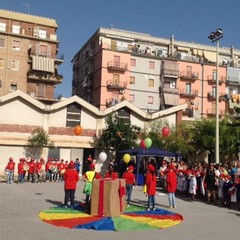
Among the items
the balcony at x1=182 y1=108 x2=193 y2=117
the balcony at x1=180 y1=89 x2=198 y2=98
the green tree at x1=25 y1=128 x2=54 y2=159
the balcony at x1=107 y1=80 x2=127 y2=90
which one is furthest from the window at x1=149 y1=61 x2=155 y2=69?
the green tree at x1=25 y1=128 x2=54 y2=159

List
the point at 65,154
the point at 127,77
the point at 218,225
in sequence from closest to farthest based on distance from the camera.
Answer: the point at 218,225 → the point at 65,154 → the point at 127,77

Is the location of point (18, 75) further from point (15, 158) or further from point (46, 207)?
point (46, 207)

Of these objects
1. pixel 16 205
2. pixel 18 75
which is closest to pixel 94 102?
pixel 18 75

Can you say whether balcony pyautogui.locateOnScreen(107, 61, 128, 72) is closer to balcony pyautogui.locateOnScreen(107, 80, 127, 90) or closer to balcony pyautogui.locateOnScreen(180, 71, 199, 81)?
balcony pyautogui.locateOnScreen(107, 80, 127, 90)

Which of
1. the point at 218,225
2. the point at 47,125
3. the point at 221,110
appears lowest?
the point at 218,225

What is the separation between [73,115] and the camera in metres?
37.9

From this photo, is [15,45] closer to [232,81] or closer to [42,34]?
[42,34]

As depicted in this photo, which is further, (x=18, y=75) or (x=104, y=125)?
(x=18, y=75)

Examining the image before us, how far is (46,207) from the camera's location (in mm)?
15695

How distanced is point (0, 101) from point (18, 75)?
18211 millimetres

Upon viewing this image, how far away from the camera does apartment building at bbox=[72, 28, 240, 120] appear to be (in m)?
56.4

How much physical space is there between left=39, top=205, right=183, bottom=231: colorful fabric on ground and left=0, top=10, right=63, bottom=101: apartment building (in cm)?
3882

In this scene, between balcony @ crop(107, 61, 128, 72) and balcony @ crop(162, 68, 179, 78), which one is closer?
balcony @ crop(107, 61, 128, 72)

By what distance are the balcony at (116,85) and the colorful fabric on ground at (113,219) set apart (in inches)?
1613
